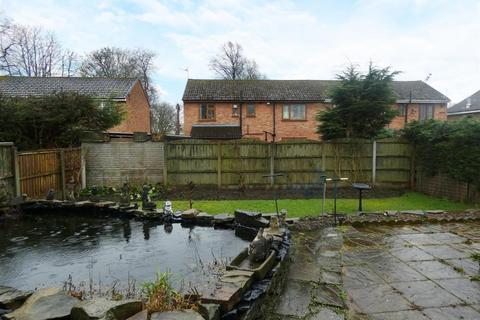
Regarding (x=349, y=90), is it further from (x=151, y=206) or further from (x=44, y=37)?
(x=44, y=37)

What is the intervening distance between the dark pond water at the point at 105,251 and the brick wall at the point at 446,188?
6792 mm

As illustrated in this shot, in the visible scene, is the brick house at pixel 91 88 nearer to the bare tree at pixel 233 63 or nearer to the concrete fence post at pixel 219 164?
the concrete fence post at pixel 219 164

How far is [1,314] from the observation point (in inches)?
114

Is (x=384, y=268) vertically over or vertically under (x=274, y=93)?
under

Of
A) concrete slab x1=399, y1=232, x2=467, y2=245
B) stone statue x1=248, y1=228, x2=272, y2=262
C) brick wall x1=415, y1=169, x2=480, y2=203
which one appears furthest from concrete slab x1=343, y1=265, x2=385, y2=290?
brick wall x1=415, y1=169, x2=480, y2=203

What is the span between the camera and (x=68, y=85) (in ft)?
63.8

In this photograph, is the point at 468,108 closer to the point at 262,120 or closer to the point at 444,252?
the point at 262,120

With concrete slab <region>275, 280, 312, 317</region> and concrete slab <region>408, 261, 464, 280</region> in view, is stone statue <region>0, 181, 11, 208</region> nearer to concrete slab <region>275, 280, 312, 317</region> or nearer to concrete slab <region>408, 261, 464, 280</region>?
concrete slab <region>275, 280, 312, 317</region>

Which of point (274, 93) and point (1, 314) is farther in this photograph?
point (274, 93)

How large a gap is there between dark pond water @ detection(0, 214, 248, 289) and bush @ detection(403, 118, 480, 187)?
6676mm

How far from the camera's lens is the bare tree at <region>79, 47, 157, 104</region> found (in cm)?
Result: 3347

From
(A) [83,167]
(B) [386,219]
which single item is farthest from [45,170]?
(B) [386,219]

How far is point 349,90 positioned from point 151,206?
8.32 metres

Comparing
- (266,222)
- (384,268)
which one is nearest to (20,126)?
(266,222)
